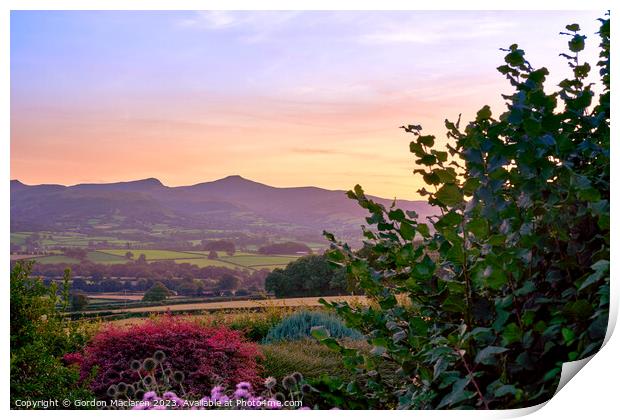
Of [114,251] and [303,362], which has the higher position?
[114,251]

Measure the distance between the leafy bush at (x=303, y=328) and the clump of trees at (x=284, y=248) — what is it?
0.71 metres

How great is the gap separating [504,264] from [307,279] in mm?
4481

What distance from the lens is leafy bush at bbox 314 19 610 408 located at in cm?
187

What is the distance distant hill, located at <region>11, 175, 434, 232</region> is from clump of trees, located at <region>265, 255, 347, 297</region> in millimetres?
576

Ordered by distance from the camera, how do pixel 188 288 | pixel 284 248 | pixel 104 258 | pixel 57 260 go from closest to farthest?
pixel 57 260 < pixel 104 258 < pixel 188 288 < pixel 284 248

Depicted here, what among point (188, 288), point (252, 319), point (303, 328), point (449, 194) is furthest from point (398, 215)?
point (252, 319)

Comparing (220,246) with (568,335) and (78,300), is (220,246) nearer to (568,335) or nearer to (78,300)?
(78,300)

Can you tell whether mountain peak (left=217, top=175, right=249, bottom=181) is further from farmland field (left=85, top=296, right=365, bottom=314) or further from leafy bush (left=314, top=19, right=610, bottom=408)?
leafy bush (left=314, top=19, right=610, bottom=408)

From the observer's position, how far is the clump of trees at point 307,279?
5.88 meters

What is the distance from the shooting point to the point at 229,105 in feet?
14.7

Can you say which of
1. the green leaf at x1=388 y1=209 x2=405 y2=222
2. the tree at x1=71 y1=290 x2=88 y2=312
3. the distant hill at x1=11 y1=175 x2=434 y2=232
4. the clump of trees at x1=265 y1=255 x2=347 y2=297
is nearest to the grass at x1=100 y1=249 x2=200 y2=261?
the distant hill at x1=11 y1=175 x2=434 y2=232

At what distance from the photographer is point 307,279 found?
6180 millimetres

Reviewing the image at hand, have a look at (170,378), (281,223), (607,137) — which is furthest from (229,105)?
(607,137)
